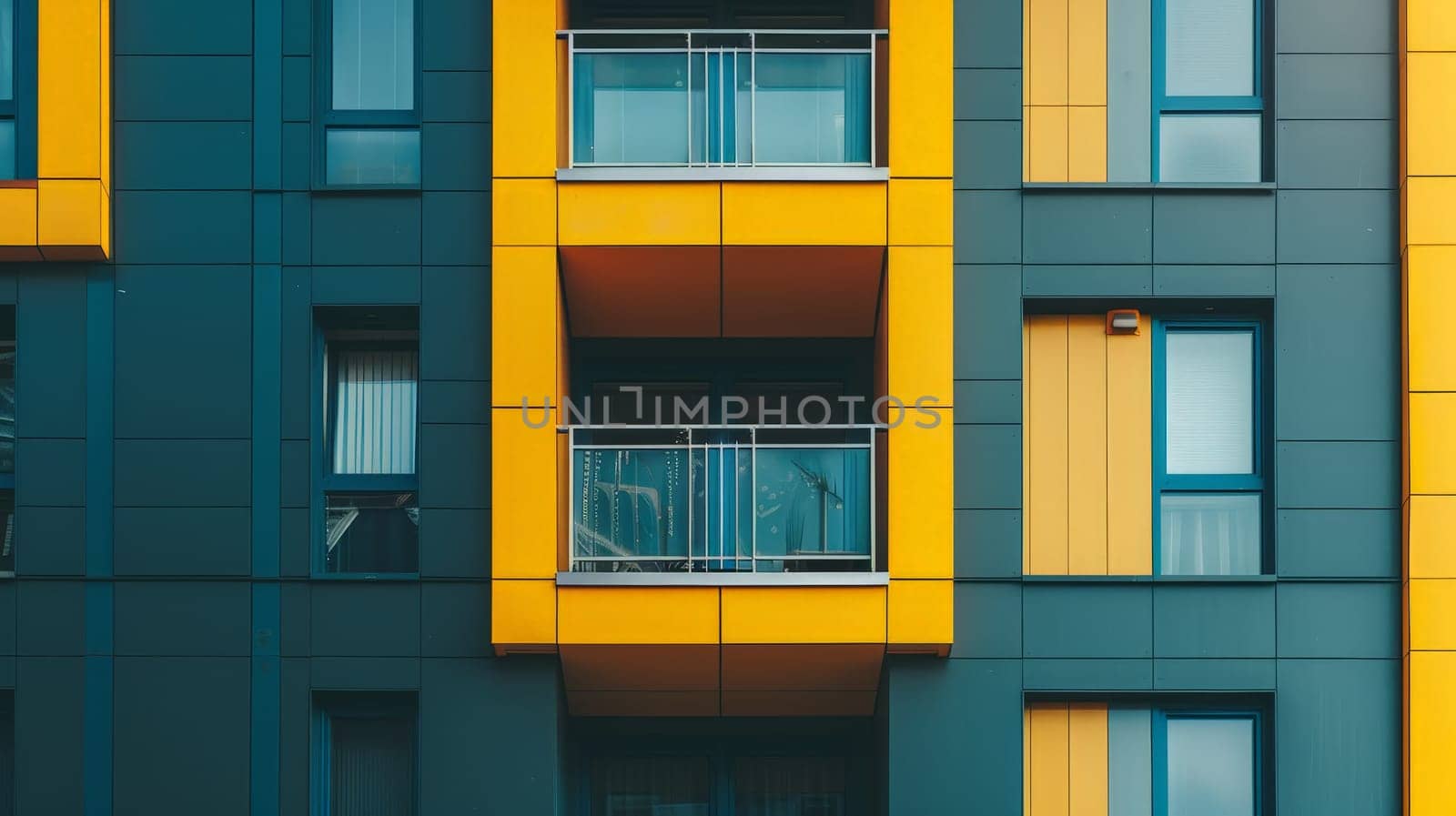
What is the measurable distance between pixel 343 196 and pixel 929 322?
4558mm

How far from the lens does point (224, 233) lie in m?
11.0

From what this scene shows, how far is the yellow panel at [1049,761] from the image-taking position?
428 inches

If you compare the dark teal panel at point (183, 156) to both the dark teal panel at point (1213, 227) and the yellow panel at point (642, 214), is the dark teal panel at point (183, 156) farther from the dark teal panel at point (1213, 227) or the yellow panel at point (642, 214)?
the dark teal panel at point (1213, 227)

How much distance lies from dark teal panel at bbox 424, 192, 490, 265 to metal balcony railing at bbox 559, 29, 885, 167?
82cm

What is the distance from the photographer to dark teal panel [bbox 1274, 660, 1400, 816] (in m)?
10.7

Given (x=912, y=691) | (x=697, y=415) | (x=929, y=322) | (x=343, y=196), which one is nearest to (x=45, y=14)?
(x=343, y=196)

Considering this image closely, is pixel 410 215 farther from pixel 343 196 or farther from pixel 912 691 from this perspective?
pixel 912 691

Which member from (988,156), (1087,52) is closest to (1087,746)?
(988,156)

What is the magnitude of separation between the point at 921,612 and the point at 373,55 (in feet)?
20.2

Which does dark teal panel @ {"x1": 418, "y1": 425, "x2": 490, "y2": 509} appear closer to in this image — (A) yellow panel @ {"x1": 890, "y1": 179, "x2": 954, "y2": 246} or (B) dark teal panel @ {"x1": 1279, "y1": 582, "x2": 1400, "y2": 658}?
(A) yellow panel @ {"x1": 890, "y1": 179, "x2": 954, "y2": 246}

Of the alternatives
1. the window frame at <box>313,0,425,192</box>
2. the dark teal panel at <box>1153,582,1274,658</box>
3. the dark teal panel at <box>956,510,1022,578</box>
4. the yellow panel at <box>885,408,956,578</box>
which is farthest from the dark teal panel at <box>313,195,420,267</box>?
the dark teal panel at <box>1153,582,1274,658</box>

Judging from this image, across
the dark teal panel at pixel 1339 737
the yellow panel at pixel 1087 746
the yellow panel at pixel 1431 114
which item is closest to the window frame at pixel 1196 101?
the yellow panel at pixel 1431 114

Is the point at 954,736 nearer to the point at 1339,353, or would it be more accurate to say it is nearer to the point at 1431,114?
the point at 1339,353

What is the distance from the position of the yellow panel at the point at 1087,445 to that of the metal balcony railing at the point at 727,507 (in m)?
1.62
